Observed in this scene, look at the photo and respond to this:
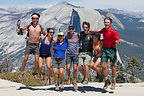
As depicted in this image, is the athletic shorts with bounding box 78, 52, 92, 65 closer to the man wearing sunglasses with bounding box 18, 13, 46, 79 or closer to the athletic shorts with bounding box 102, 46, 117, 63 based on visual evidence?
the athletic shorts with bounding box 102, 46, 117, 63

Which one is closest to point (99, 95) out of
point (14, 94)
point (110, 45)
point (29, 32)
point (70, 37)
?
point (110, 45)

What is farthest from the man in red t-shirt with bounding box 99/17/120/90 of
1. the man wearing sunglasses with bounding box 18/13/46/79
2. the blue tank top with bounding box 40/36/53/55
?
the man wearing sunglasses with bounding box 18/13/46/79

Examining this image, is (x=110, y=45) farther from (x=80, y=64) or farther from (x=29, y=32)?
(x=29, y=32)

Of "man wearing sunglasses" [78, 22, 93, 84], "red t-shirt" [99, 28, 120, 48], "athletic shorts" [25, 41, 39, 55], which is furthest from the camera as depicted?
"athletic shorts" [25, 41, 39, 55]

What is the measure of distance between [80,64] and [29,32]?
2524 millimetres

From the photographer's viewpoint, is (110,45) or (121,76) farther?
(121,76)

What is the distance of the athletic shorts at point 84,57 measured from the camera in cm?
844

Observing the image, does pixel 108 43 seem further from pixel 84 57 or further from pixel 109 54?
pixel 84 57

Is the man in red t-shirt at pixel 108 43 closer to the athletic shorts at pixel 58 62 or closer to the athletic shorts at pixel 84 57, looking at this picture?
the athletic shorts at pixel 84 57

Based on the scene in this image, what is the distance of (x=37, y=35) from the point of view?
850 centimetres

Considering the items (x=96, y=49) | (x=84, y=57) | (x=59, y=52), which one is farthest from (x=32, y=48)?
(x=96, y=49)

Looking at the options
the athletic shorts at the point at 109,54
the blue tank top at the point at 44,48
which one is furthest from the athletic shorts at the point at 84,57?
the blue tank top at the point at 44,48

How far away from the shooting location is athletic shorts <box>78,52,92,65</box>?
8.44 metres

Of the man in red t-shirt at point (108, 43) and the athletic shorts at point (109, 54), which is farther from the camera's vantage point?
the athletic shorts at point (109, 54)
